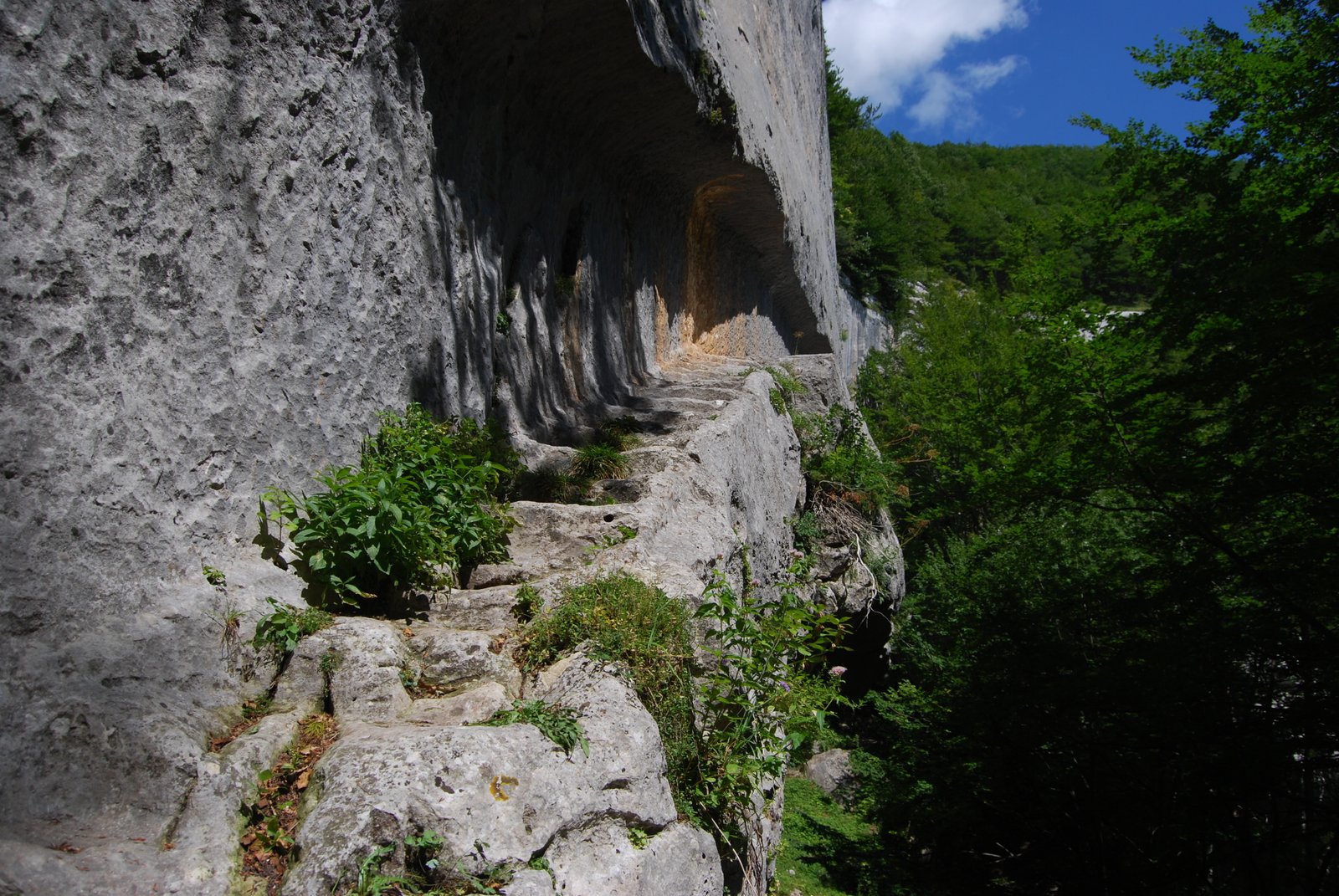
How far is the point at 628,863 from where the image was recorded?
2318 millimetres

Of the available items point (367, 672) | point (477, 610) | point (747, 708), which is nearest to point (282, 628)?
point (367, 672)

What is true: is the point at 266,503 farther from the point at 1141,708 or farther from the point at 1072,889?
the point at 1072,889

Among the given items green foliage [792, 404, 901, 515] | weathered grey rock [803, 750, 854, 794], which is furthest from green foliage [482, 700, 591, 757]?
weathered grey rock [803, 750, 854, 794]

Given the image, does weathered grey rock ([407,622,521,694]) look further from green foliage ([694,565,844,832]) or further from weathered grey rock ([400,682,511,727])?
green foliage ([694,565,844,832])

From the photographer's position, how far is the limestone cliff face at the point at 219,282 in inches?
89.4

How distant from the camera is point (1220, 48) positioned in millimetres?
7453

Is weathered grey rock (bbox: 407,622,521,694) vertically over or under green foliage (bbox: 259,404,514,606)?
under

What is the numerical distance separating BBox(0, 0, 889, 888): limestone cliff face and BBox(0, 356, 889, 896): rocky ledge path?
218mm

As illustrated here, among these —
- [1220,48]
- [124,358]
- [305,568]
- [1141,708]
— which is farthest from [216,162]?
[1220,48]

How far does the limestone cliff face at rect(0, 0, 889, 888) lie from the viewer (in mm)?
2271

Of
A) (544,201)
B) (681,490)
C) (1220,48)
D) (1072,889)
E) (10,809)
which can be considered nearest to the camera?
(10,809)

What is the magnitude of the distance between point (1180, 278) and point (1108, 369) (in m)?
1.85

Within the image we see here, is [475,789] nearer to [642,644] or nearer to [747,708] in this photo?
[642,644]

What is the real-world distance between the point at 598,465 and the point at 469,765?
103 inches
